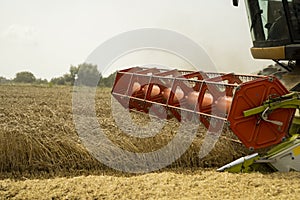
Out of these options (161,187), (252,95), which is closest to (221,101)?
(252,95)

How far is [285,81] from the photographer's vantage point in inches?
245

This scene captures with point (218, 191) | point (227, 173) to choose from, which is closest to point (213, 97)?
point (227, 173)

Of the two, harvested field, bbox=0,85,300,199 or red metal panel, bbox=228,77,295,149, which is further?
red metal panel, bbox=228,77,295,149

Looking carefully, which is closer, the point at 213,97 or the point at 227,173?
the point at 227,173

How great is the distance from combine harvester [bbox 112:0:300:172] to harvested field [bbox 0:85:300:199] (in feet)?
0.80

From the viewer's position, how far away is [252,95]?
14.8 ft

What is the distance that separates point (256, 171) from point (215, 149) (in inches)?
31.2

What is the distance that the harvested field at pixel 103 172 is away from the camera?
3768mm

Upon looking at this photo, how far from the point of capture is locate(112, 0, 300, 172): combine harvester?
4.48m

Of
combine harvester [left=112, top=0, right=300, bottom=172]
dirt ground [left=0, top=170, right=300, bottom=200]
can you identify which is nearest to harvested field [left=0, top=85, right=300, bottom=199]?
dirt ground [left=0, top=170, right=300, bottom=200]

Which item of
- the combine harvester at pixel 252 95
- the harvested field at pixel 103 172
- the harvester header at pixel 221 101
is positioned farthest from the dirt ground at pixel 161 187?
the harvester header at pixel 221 101

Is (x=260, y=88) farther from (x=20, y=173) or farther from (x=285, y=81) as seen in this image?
(x=20, y=173)

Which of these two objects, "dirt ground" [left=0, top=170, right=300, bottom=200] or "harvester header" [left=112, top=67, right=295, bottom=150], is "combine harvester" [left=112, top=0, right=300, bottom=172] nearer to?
"harvester header" [left=112, top=67, right=295, bottom=150]

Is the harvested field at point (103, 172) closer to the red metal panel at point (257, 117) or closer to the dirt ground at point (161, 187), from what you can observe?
the dirt ground at point (161, 187)
